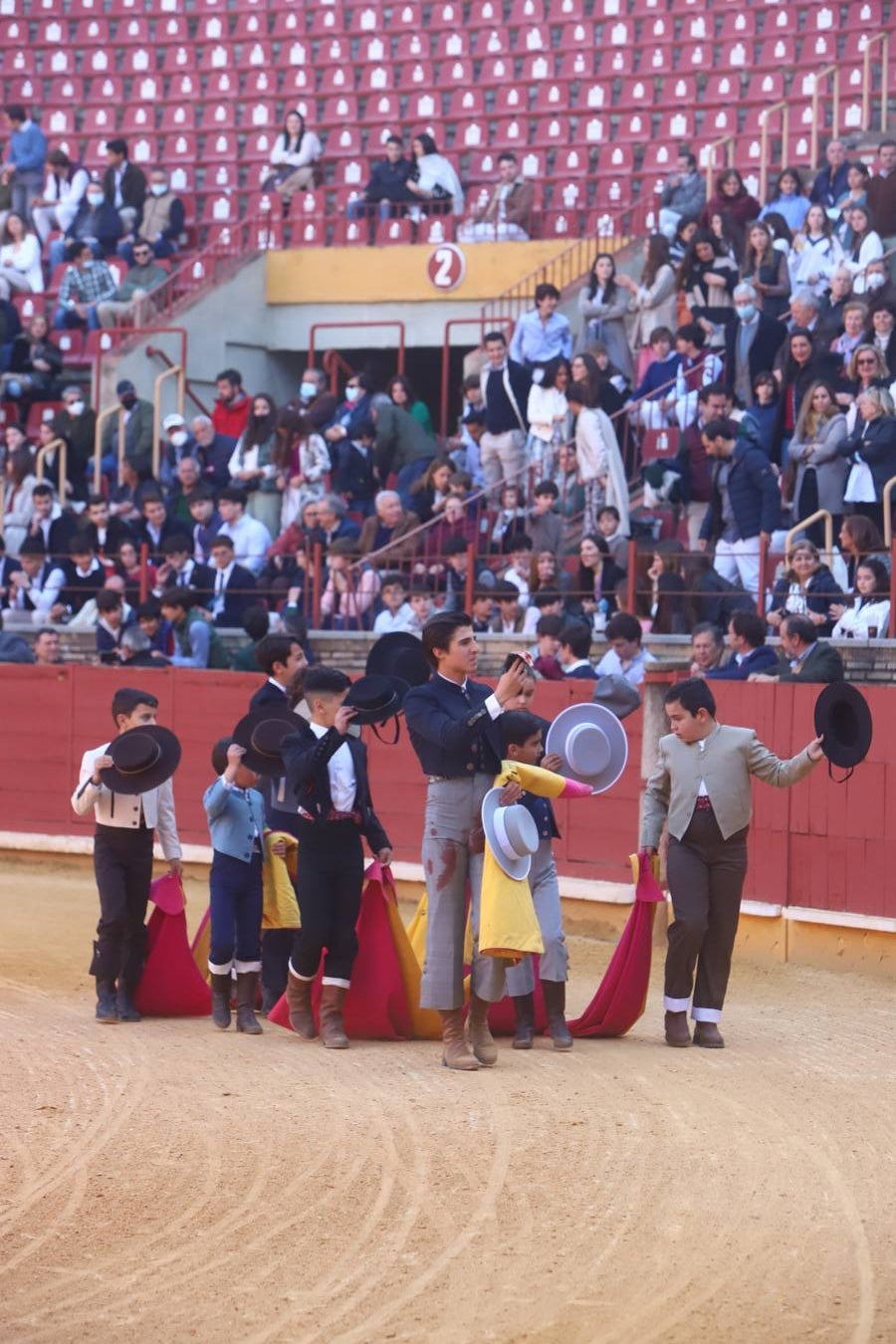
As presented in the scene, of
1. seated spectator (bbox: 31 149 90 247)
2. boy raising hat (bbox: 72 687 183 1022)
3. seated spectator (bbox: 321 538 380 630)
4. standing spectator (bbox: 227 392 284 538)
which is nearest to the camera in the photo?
boy raising hat (bbox: 72 687 183 1022)

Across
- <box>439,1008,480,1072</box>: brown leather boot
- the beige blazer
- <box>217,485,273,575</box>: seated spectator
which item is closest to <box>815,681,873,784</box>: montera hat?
the beige blazer

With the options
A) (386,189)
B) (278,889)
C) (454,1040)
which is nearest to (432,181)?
(386,189)

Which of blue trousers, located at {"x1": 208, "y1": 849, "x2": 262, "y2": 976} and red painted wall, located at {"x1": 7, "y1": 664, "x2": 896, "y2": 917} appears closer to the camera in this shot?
blue trousers, located at {"x1": 208, "y1": 849, "x2": 262, "y2": 976}

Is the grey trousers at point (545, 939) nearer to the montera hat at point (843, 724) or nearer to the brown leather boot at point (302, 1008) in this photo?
the brown leather boot at point (302, 1008)

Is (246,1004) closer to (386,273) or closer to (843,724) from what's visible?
(843,724)

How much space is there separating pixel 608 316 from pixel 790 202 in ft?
5.35

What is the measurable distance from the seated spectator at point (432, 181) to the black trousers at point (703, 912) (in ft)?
44.6

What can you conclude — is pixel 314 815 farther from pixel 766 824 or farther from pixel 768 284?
pixel 768 284

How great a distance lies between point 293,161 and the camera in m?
22.2

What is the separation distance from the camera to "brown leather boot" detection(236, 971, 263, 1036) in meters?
8.62

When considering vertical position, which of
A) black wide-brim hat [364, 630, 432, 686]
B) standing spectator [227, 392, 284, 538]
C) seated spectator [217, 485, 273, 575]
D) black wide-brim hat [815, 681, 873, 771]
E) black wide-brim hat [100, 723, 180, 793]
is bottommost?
black wide-brim hat [100, 723, 180, 793]

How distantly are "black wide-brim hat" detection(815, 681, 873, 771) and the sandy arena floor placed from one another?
3.88ft

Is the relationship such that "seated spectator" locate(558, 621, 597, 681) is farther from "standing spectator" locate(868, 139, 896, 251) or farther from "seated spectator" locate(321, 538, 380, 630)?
"standing spectator" locate(868, 139, 896, 251)

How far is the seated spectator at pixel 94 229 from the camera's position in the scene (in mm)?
22016
